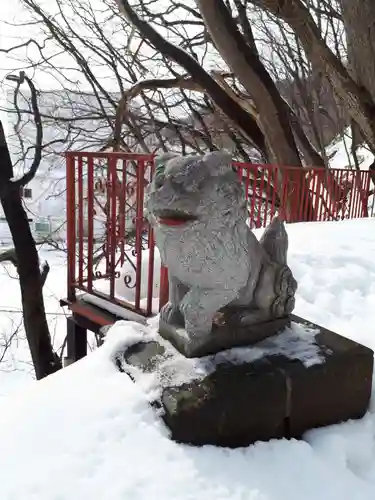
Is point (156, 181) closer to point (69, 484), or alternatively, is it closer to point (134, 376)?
point (134, 376)

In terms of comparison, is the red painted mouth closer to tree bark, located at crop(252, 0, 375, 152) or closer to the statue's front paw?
the statue's front paw

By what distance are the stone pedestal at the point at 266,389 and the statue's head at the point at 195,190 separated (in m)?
0.59

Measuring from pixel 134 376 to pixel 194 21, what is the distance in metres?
9.58

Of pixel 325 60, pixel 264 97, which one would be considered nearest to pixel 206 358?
pixel 264 97

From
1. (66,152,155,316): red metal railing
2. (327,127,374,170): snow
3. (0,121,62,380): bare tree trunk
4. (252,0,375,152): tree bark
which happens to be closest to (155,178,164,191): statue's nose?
(66,152,155,316): red metal railing

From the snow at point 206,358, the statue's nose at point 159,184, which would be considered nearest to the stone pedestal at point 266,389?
the snow at point 206,358

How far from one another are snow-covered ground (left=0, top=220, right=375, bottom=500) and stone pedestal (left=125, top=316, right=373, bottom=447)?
0.05 metres

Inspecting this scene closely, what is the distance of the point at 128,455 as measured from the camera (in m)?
1.39

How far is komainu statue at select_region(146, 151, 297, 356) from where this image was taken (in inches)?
57.4

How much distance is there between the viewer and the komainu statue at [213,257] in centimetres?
146

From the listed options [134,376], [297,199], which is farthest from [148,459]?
[297,199]

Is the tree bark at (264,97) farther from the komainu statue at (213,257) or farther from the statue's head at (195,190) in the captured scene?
the statue's head at (195,190)

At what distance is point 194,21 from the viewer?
9.55 meters

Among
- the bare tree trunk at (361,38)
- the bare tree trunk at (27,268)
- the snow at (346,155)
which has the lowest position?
the bare tree trunk at (27,268)
